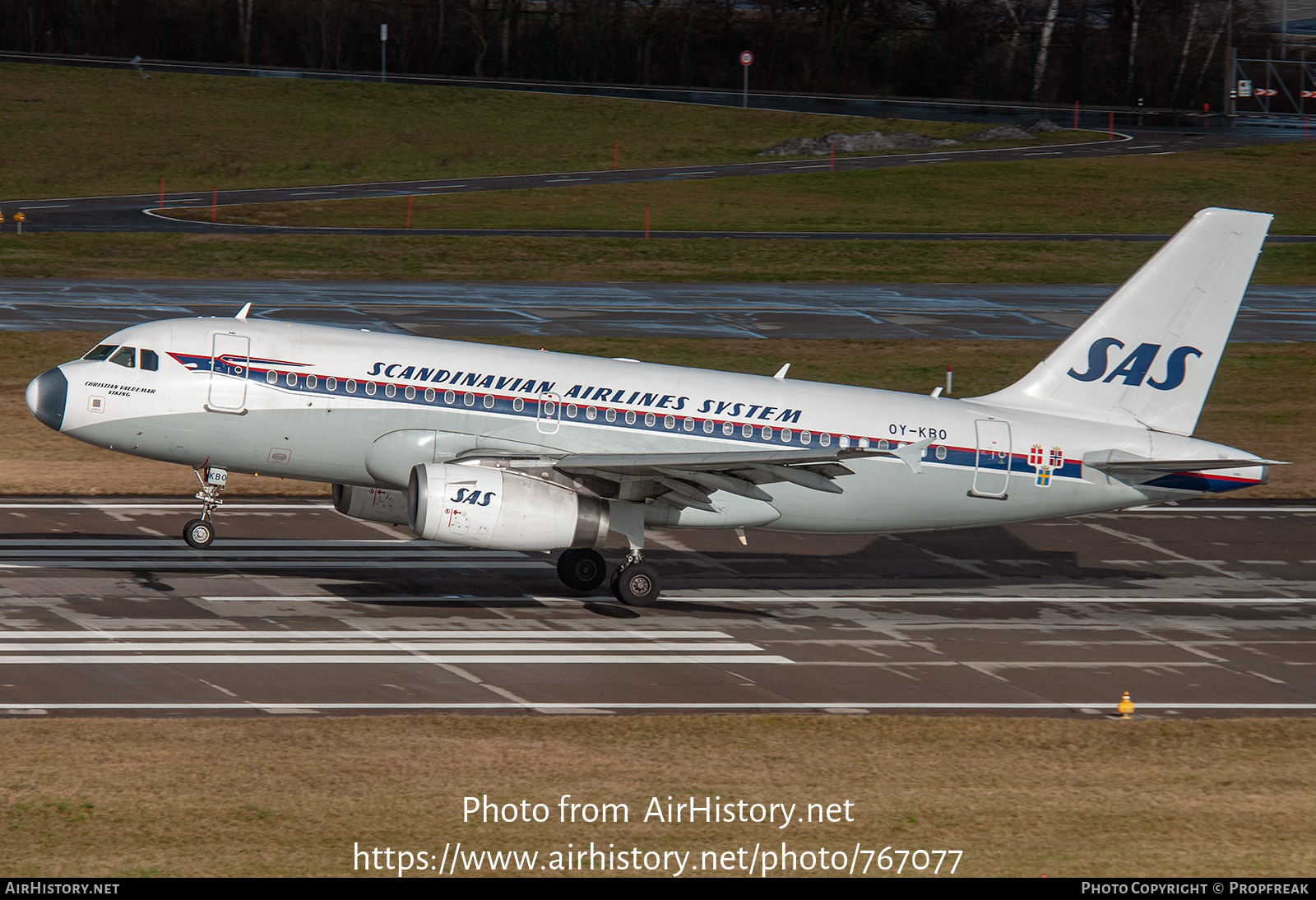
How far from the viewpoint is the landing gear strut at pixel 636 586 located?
30359 millimetres

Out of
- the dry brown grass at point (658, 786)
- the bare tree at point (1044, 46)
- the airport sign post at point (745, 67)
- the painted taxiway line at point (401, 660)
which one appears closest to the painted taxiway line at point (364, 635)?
the painted taxiway line at point (401, 660)

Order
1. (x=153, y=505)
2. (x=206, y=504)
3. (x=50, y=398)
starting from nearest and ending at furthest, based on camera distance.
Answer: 1. (x=50, y=398)
2. (x=206, y=504)
3. (x=153, y=505)

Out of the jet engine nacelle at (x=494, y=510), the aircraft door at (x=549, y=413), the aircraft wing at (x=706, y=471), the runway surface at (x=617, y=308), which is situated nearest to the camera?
the jet engine nacelle at (x=494, y=510)

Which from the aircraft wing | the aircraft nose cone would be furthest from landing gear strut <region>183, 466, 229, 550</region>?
the aircraft wing

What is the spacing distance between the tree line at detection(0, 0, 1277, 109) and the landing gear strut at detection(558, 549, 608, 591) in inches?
4034


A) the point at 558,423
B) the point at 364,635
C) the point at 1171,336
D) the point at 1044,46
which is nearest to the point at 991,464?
the point at 1171,336

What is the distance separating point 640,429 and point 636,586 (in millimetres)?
3119

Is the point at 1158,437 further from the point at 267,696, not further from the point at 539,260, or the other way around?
the point at 539,260

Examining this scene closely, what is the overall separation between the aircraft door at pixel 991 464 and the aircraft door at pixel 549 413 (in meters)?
8.72

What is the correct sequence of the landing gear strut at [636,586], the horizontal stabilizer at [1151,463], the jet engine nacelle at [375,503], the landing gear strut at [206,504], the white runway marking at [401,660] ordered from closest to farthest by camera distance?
1. the white runway marking at [401,660]
2. the landing gear strut at [206,504]
3. the landing gear strut at [636,586]
4. the jet engine nacelle at [375,503]
5. the horizontal stabilizer at [1151,463]

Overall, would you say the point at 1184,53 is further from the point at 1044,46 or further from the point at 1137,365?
the point at 1137,365

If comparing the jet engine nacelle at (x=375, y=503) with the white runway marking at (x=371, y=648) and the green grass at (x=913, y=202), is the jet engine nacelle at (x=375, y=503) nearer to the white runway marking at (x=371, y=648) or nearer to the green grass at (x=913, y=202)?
the white runway marking at (x=371, y=648)

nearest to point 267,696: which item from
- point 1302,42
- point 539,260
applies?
point 539,260

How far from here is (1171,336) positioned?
107ft
